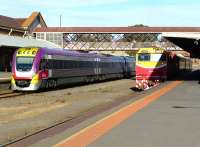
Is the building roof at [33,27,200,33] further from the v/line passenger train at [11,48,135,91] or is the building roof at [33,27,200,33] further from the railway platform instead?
the railway platform

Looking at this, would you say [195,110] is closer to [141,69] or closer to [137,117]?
[137,117]

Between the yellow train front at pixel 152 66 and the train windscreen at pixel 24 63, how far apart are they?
39.3 feet

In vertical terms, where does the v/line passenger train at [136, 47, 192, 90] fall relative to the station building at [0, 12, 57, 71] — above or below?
below

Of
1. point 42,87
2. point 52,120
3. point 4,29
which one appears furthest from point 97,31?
point 52,120

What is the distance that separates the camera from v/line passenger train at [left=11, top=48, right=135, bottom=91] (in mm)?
32531

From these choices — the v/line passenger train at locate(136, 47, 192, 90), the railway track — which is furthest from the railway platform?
the v/line passenger train at locate(136, 47, 192, 90)

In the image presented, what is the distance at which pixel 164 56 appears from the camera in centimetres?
4378

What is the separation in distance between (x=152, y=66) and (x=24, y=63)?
539 inches

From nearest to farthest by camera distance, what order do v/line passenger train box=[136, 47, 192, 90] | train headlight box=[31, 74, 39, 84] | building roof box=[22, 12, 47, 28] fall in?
train headlight box=[31, 74, 39, 84]
v/line passenger train box=[136, 47, 192, 90]
building roof box=[22, 12, 47, 28]

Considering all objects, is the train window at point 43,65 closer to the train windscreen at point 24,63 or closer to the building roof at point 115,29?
the train windscreen at point 24,63

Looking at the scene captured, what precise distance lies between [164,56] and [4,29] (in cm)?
2667

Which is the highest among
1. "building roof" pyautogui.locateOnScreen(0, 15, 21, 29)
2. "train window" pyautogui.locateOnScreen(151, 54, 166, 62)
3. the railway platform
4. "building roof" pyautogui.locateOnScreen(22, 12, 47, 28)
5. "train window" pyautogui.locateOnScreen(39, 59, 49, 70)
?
"building roof" pyautogui.locateOnScreen(22, 12, 47, 28)

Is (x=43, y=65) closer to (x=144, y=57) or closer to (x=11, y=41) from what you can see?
(x=144, y=57)

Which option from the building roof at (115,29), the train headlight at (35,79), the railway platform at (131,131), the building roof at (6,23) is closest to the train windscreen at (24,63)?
the train headlight at (35,79)
